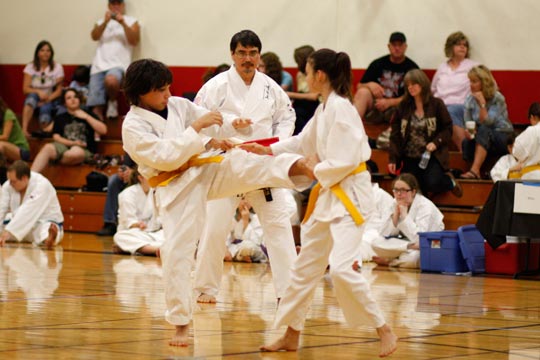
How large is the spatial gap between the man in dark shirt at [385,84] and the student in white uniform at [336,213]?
7.31m

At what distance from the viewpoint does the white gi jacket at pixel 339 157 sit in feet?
14.3

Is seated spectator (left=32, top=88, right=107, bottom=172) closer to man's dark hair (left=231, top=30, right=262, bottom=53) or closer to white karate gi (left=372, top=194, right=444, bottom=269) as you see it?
white karate gi (left=372, top=194, right=444, bottom=269)

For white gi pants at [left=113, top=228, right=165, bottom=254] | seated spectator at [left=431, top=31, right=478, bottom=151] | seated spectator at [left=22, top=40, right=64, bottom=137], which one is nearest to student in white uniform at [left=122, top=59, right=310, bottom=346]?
white gi pants at [left=113, top=228, right=165, bottom=254]

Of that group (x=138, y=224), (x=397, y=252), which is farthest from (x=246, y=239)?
(x=397, y=252)

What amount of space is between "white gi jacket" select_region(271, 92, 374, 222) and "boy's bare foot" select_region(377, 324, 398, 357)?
53 cm

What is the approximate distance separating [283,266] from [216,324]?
684mm

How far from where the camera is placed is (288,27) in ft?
44.4

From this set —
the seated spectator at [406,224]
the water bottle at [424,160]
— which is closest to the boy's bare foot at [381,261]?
the seated spectator at [406,224]

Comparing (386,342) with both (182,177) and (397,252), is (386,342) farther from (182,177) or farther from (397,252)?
(397,252)

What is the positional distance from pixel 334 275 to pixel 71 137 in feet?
31.5

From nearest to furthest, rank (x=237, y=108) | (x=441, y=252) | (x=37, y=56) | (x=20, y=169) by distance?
(x=237, y=108) → (x=441, y=252) → (x=20, y=169) → (x=37, y=56)

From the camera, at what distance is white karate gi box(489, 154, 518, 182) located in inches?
415

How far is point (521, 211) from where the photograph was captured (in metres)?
8.75

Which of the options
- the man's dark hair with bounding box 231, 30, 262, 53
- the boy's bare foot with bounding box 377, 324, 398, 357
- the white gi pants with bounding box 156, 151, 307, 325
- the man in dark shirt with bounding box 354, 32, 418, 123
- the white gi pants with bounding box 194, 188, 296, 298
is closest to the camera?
the boy's bare foot with bounding box 377, 324, 398, 357
